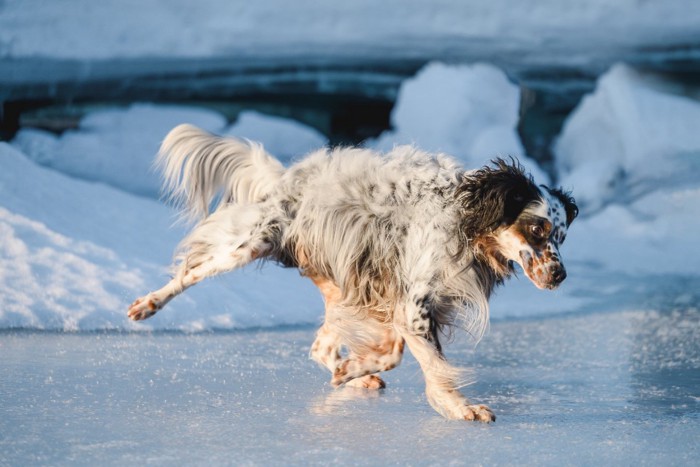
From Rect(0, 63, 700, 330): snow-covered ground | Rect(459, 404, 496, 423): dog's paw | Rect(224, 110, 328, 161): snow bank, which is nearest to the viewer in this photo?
Rect(459, 404, 496, 423): dog's paw

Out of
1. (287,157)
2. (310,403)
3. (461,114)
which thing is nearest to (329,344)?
(310,403)

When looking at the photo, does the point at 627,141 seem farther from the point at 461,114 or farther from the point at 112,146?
the point at 112,146

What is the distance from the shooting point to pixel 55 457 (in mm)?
3125

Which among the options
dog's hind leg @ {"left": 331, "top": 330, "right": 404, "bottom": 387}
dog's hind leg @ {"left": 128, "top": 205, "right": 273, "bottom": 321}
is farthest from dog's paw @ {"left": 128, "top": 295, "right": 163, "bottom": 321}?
dog's hind leg @ {"left": 331, "top": 330, "right": 404, "bottom": 387}

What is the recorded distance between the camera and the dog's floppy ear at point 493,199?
408cm

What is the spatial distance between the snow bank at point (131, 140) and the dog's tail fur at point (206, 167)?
3.03 m

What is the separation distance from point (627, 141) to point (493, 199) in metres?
6.37

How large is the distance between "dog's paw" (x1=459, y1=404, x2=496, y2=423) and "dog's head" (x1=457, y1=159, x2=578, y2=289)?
51 cm

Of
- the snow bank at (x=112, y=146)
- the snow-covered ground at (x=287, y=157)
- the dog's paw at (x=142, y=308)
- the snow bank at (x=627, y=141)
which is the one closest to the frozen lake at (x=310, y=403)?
the dog's paw at (x=142, y=308)

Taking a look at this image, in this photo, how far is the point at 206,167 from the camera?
16.5 ft

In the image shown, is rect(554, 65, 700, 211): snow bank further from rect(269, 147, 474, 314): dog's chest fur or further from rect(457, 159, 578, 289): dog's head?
rect(457, 159, 578, 289): dog's head

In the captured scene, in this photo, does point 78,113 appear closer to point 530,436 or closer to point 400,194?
point 400,194

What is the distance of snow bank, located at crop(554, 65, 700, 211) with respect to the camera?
32.1 ft

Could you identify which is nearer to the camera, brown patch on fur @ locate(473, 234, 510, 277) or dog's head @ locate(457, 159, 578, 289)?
dog's head @ locate(457, 159, 578, 289)
